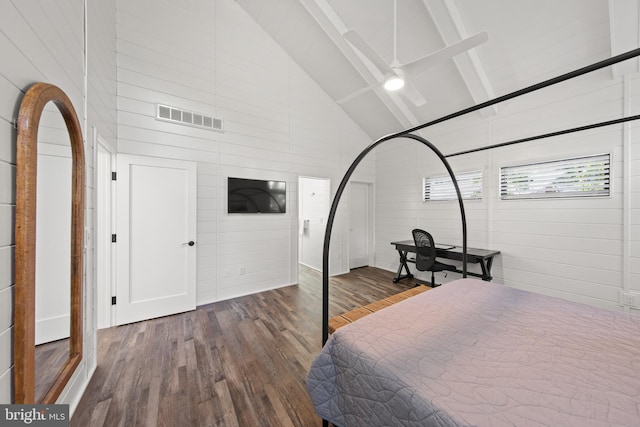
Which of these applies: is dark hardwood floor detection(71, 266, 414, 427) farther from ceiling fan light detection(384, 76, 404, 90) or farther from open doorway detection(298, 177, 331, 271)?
ceiling fan light detection(384, 76, 404, 90)

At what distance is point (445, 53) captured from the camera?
1.93m

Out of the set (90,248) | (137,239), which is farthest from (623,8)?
(137,239)

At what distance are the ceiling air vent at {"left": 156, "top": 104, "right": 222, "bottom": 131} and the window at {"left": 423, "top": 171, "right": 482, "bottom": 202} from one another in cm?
382

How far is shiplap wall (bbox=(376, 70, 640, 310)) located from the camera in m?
2.45

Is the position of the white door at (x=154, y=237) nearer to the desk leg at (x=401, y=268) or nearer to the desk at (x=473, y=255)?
the desk leg at (x=401, y=268)

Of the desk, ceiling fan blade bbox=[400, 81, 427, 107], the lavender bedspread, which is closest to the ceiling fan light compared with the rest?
ceiling fan blade bbox=[400, 81, 427, 107]

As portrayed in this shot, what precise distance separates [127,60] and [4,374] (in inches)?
131

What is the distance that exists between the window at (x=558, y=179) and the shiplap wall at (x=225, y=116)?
3054 millimetres

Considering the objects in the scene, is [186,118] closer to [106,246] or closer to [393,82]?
[106,246]

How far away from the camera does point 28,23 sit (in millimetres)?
1020

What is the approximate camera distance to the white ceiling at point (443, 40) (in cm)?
237

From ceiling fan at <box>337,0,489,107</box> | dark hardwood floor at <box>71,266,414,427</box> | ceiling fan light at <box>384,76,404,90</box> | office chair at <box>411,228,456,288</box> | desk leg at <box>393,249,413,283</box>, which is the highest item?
ceiling fan at <box>337,0,489,107</box>

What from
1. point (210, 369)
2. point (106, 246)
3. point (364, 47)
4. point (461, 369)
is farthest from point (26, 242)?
point (364, 47)

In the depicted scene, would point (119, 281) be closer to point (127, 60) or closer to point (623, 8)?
point (127, 60)
